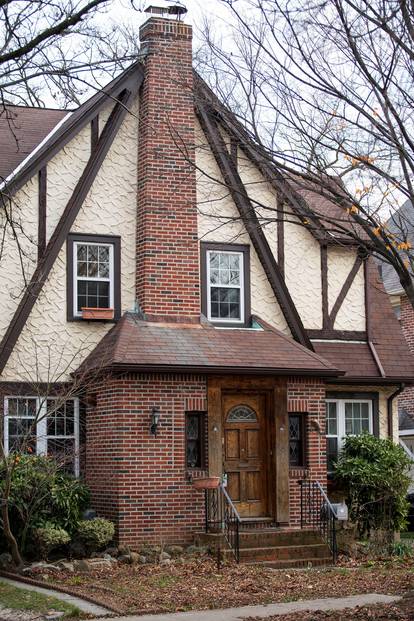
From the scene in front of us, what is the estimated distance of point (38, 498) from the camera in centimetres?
1642

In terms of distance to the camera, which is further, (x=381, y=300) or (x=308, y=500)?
(x=381, y=300)

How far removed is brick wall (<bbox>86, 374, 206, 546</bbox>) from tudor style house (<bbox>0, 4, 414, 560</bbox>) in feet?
0.09

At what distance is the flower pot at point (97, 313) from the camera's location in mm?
19094

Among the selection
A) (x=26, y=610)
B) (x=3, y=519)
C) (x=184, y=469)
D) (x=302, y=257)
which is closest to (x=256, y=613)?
(x=26, y=610)

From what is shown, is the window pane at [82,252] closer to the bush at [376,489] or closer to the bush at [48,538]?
the bush at [48,538]

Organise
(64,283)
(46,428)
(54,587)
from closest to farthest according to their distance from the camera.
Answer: (54,587), (46,428), (64,283)

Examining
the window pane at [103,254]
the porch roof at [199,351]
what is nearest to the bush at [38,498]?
the porch roof at [199,351]

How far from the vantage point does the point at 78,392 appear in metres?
18.5

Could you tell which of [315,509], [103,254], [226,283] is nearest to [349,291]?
[226,283]

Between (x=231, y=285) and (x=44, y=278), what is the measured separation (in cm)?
372

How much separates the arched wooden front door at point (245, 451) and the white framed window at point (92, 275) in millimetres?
2868

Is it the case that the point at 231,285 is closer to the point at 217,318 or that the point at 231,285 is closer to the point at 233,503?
the point at 217,318

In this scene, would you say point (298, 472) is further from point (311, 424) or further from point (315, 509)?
point (311, 424)

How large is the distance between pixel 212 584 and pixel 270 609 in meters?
1.84
